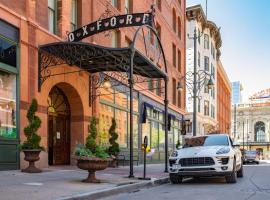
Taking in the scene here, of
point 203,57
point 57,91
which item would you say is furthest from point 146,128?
point 203,57

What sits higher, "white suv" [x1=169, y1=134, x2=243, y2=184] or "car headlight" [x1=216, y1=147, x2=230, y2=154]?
"car headlight" [x1=216, y1=147, x2=230, y2=154]

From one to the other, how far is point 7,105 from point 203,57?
139ft

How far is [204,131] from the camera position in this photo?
56.2 metres

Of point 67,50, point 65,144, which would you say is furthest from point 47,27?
point 65,144

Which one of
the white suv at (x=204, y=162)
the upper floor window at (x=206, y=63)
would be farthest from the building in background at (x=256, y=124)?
the white suv at (x=204, y=162)

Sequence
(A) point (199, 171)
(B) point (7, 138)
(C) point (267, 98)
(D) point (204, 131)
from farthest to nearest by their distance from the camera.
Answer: (C) point (267, 98) → (D) point (204, 131) → (B) point (7, 138) → (A) point (199, 171)

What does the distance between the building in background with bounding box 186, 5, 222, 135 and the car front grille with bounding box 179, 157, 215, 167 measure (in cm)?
3374

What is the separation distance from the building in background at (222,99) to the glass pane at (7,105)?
54.4 meters

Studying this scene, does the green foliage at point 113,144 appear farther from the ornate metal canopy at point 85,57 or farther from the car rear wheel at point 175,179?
the car rear wheel at point 175,179

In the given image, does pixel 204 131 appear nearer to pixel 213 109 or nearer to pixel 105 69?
pixel 213 109

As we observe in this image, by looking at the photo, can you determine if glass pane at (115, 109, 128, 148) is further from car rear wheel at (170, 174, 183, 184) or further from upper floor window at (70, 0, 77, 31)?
car rear wheel at (170, 174, 183, 184)

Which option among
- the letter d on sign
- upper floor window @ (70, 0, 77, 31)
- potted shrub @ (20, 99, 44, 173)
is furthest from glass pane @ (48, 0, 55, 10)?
potted shrub @ (20, 99, 44, 173)

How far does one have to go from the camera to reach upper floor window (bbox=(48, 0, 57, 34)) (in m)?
18.4

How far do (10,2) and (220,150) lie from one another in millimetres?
8652
